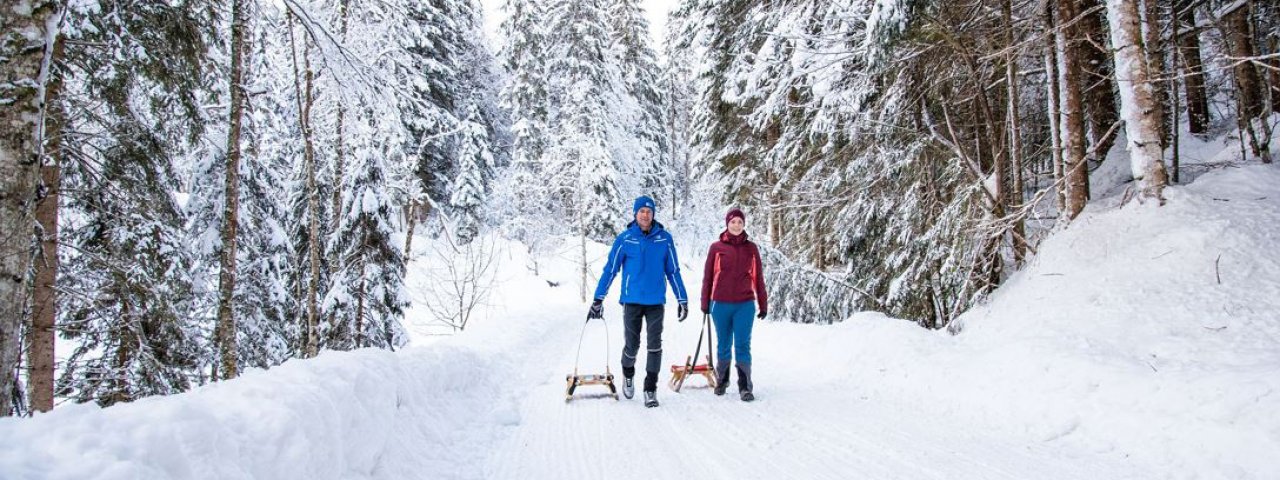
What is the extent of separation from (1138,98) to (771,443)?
15.2 ft

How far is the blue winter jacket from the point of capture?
5.62m

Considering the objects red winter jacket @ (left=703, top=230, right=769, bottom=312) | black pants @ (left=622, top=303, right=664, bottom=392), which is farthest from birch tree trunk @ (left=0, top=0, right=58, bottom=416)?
red winter jacket @ (left=703, top=230, right=769, bottom=312)

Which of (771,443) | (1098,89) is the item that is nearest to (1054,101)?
(1098,89)

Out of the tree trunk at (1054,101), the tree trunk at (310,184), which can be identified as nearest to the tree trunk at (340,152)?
the tree trunk at (310,184)

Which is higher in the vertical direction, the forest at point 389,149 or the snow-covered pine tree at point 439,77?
the snow-covered pine tree at point 439,77

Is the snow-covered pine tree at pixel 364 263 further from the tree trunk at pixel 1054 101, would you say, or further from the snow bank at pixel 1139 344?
the tree trunk at pixel 1054 101

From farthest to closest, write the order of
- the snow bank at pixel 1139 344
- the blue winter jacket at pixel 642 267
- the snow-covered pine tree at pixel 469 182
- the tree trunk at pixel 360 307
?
the snow-covered pine tree at pixel 469 182 < the tree trunk at pixel 360 307 < the blue winter jacket at pixel 642 267 < the snow bank at pixel 1139 344

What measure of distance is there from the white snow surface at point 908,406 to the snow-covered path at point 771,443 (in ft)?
0.07

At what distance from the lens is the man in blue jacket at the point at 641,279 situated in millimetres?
5625

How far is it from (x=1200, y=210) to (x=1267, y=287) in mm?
912

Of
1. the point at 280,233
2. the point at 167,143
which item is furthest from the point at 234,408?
the point at 280,233

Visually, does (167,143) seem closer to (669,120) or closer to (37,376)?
(37,376)

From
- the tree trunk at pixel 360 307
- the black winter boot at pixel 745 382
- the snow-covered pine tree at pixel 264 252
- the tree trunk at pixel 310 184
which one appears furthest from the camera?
the tree trunk at pixel 360 307

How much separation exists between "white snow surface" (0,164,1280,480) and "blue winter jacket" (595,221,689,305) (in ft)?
3.37
